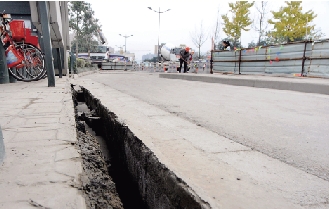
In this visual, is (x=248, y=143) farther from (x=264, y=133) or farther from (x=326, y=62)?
(x=326, y=62)

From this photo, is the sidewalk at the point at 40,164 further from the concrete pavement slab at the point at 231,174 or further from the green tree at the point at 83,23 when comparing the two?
the green tree at the point at 83,23

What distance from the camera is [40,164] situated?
1274mm

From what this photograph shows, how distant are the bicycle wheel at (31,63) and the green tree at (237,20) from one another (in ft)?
69.7

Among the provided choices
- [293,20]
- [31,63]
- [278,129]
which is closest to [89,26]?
[293,20]

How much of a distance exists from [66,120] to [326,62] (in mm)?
8597

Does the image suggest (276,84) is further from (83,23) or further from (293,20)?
(83,23)

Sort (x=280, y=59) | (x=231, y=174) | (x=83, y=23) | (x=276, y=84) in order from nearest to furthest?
(x=231, y=174)
(x=276, y=84)
(x=280, y=59)
(x=83, y=23)

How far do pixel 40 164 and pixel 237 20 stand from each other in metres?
25.0

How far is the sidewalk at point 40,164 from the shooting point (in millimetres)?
958

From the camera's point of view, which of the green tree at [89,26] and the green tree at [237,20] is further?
the green tree at [89,26]

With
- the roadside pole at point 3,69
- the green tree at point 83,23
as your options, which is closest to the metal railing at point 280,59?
the roadside pole at point 3,69

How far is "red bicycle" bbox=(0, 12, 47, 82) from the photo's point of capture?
5297 mm

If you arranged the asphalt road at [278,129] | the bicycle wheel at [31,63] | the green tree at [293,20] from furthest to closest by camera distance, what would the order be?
the green tree at [293,20] → the bicycle wheel at [31,63] → the asphalt road at [278,129]

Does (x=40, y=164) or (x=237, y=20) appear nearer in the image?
(x=40, y=164)
